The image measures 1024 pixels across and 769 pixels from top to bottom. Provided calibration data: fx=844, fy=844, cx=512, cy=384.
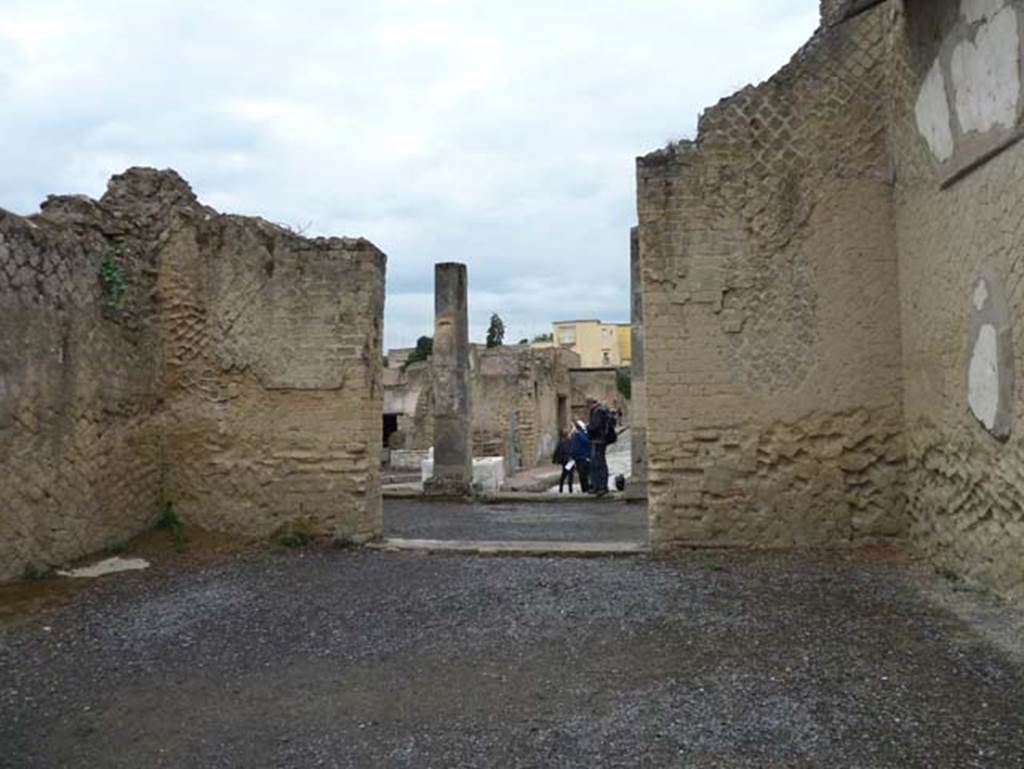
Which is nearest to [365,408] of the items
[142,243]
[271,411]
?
[271,411]

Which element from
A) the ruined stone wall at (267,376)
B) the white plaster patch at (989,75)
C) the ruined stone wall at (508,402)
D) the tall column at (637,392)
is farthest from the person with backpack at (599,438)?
the ruined stone wall at (508,402)

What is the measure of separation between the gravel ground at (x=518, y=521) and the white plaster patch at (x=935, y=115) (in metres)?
4.26

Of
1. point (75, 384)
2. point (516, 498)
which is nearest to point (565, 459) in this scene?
point (516, 498)

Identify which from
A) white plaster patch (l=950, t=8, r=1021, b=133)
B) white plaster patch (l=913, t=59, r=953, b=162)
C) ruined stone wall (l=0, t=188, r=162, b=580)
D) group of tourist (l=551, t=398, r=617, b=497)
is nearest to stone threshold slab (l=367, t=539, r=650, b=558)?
ruined stone wall (l=0, t=188, r=162, b=580)

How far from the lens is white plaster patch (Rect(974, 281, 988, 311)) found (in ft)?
16.5

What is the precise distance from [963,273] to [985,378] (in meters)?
0.73

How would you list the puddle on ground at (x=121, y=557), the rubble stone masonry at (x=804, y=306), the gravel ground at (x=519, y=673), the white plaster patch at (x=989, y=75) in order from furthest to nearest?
the rubble stone masonry at (x=804, y=306)
the puddle on ground at (x=121, y=557)
the white plaster patch at (x=989, y=75)
the gravel ground at (x=519, y=673)

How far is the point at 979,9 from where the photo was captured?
489 cm

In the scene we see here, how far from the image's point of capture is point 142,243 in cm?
738

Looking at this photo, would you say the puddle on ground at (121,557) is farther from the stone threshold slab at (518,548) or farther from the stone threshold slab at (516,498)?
the stone threshold slab at (516,498)

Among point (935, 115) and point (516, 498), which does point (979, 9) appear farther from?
point (516, 498)

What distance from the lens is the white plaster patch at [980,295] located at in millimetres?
5035

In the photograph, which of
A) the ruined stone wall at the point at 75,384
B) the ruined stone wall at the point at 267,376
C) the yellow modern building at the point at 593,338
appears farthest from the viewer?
the yellow modern building at the point at 593,338

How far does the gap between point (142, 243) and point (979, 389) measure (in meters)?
6.61
